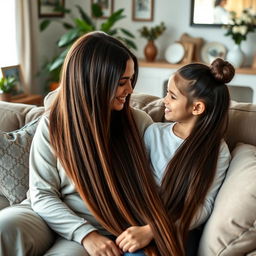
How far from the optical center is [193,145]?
59.7 inches

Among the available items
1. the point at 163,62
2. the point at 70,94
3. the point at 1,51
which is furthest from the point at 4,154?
the point at 163,62

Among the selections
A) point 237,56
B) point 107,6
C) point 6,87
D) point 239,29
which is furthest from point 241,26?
point 6,87

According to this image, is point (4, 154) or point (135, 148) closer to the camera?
point (135, 148)

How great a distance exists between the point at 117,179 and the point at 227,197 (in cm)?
38

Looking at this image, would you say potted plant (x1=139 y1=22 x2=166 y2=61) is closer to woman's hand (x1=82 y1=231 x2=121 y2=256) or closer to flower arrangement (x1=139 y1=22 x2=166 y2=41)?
flower arrangement (x1=139 y1=22 x2=166 y2=41)

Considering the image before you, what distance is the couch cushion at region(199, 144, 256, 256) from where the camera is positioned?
1.26 m

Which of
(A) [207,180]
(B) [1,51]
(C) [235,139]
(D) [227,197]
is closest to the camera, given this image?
(D) [227,197]

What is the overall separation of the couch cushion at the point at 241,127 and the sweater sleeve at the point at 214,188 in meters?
0.14

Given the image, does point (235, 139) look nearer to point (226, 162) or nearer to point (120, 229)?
point (226, 162)

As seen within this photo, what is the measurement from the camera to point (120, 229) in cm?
141

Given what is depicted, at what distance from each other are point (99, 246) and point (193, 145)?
19.3 inches

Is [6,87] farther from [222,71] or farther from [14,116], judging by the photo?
[222,71]

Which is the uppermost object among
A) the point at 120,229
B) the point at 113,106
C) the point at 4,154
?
the point at 113,106

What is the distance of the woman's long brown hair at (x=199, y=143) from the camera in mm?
1458
